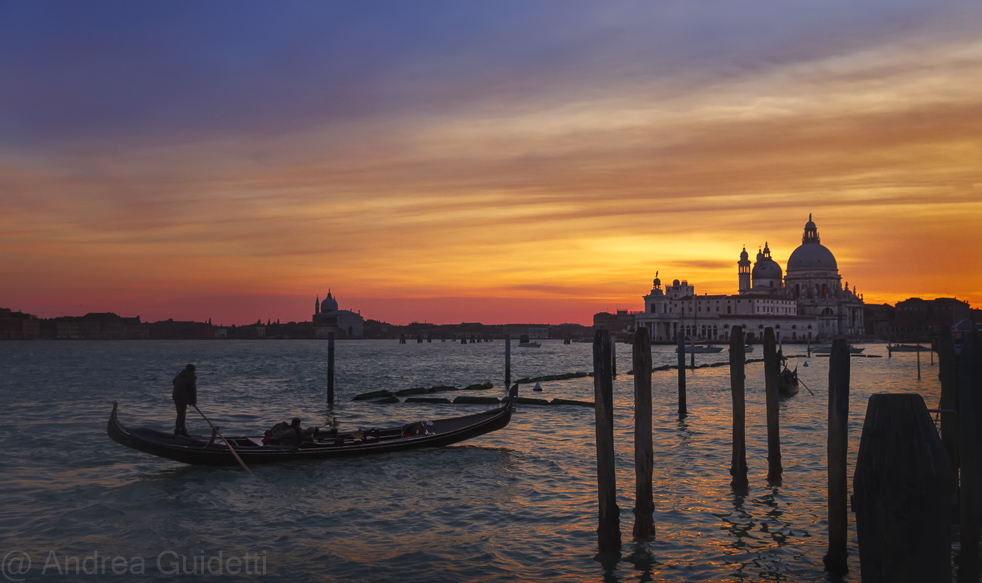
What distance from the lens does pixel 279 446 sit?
1444cm

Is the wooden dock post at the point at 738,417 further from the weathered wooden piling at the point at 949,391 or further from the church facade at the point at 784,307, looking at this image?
the church facade at the point at 784,307

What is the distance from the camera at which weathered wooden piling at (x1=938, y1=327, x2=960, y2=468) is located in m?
9.17

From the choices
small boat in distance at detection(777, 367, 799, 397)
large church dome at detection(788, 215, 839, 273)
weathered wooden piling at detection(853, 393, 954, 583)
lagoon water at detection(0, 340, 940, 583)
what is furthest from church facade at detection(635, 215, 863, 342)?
weathered wooden piling at detection(853, 393, 954, 583)

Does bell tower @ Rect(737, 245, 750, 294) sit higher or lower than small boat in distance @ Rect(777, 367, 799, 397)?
higher

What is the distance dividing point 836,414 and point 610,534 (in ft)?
9.53

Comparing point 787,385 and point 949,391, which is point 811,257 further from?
point 949,391

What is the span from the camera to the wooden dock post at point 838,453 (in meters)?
7.39

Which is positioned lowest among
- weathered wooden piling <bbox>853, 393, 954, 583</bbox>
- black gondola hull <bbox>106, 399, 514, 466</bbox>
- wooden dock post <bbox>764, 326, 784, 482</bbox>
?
black gondola hull <bbox>106, 399, 514, 466</bbox>

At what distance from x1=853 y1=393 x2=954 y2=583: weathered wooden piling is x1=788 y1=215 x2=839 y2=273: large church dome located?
168m

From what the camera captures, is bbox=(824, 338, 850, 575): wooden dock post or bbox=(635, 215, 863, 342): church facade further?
bbox=(635, 215, 863, 342): church facade

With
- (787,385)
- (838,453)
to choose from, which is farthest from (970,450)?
(787,385)

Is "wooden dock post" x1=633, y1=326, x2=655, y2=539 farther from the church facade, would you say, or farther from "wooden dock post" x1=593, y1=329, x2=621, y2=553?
the church facade

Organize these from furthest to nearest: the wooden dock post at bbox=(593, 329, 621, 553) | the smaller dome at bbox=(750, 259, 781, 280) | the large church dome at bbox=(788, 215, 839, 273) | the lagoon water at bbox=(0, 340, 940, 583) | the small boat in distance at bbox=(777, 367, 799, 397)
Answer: the smaller dome at bbox=(750, 259, 781, 280), the large church dome at bbox=(788, 215, 839, 273), the small boat in distance at bbox=(777, 367, 799, 397), the lagoon water at bbox=(0, 340, 940, 583), the wooden dock post at bbox=(593, 329, 621, 553)

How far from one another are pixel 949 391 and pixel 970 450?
8.87 ft
